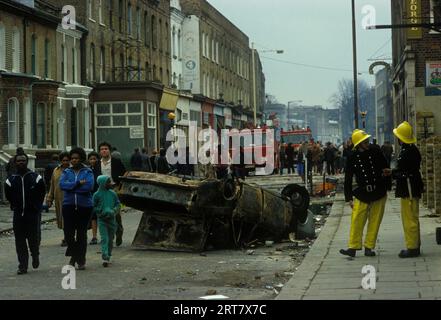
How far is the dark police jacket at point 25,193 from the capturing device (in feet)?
43.3

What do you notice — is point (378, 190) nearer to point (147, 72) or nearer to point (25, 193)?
point (25, 193)

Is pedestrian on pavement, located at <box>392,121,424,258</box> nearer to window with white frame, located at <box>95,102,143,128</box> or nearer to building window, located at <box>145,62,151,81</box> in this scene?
window with white frame, located at <box>95,102,143,128</box>

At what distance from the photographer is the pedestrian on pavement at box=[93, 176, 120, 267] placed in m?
13.8

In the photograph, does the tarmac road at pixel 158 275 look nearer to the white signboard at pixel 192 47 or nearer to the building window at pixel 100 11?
the building window at pixel 100 11

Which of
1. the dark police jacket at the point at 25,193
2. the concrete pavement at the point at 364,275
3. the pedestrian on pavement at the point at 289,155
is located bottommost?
the concrete pavement at the point at 364,275

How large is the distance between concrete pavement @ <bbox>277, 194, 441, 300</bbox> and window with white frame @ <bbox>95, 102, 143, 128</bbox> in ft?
105

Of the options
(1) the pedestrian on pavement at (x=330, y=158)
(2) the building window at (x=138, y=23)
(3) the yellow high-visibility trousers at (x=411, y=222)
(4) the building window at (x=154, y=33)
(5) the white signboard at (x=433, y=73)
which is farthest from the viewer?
(4) the building window at (x=154, y=33)

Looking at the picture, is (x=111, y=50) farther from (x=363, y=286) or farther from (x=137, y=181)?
(x=363, y=286)

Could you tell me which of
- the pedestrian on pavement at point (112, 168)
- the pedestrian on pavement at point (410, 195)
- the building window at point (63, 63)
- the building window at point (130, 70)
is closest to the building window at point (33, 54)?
the building window at point (63, 63)

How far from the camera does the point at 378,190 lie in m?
13.3

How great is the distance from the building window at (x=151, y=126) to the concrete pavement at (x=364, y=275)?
33.6m

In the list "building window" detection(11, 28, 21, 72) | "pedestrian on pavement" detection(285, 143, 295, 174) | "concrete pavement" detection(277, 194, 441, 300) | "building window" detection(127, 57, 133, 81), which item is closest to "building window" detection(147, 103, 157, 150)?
"building window" detection(127, 57, 133, 81)

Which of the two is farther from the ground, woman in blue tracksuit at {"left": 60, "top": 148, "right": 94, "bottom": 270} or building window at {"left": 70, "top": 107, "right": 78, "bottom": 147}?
building window at {"left": 70, "top": 107, "right": 78, "bottom": 147}

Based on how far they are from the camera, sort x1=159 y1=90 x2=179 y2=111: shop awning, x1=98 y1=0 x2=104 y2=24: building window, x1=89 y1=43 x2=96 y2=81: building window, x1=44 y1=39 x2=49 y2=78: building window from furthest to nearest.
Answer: x1=159 y1=90 x2=179 y2=111: shop awning < x1=98 y1=0 x2=104 y2=24: building window < x1=89 y1=43 x2=96 y2=81: building window < x1=44 y1=39 x2=49 y2=78: building window
